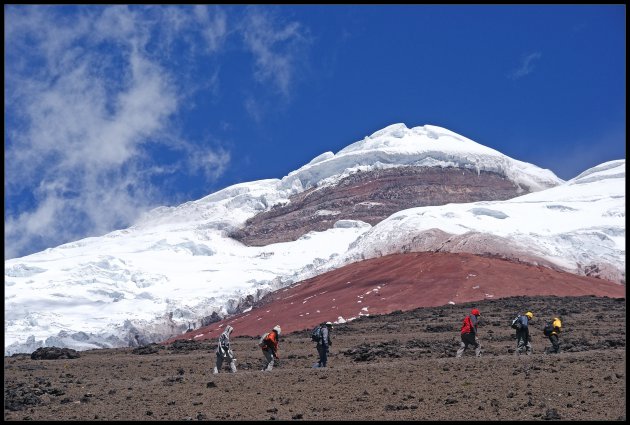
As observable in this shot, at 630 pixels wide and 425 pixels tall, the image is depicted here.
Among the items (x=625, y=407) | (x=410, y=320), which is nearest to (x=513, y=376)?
(x=625, y=407)

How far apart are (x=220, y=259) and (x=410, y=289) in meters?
29.5

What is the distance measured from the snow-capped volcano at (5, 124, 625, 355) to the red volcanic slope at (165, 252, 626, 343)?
2.53 metres

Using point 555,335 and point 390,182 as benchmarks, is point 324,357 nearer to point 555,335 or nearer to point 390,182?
point 555,335

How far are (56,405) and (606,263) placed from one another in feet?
109

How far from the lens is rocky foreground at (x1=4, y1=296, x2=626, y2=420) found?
47.6ft

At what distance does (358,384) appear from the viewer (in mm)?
17172

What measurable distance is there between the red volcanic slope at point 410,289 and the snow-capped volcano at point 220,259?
2529mm

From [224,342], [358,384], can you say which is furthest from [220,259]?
[358,384]

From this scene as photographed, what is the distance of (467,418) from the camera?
13445mm

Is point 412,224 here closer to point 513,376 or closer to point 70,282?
point 70,282

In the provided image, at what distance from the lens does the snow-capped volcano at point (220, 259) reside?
150 ft

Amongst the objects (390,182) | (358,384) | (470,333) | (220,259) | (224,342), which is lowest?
(358,384)

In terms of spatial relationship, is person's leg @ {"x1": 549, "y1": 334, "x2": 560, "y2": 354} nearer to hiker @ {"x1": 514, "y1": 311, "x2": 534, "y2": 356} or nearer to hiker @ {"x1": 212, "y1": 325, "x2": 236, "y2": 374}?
hiker @ {"x1": 514, "y1": 311, "x2": 534, "y2": 356}

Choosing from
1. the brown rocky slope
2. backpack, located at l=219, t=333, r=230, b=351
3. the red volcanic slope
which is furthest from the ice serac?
backpack, located at l=219, t=333, r=230, b=351
